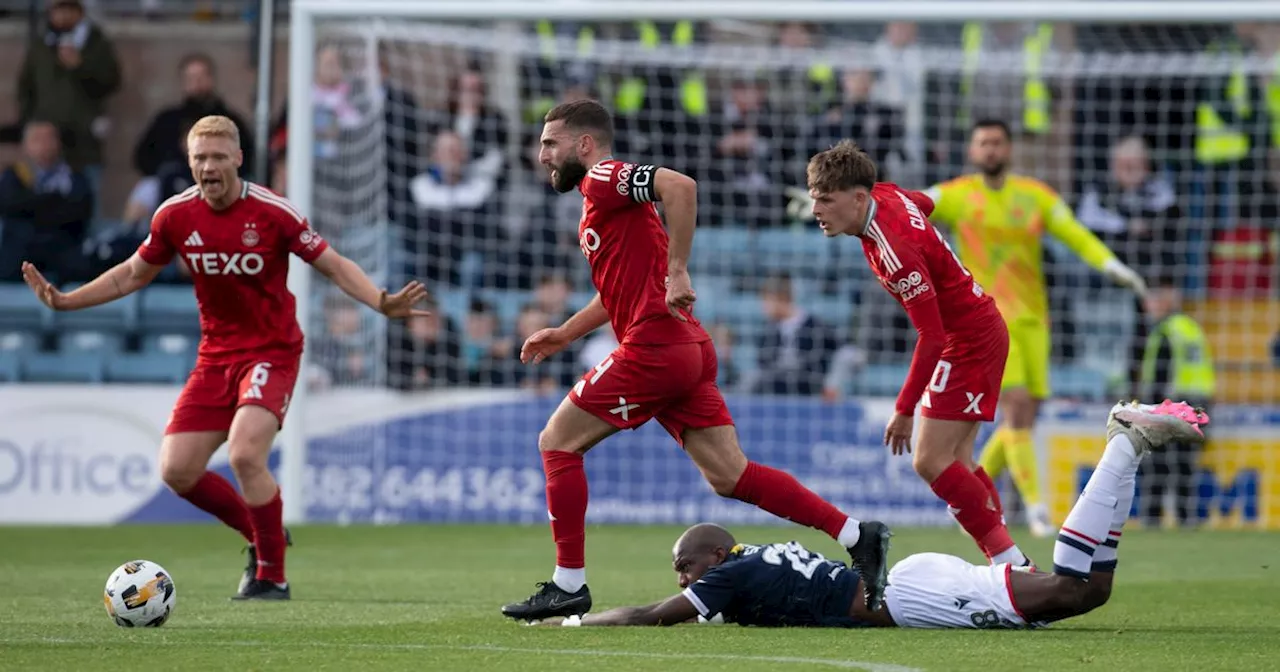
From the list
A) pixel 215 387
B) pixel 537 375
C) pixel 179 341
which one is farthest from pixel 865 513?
pixel 215 387

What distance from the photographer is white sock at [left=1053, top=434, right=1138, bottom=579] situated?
6203 mm

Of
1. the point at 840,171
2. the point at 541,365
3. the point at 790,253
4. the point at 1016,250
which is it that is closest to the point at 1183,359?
the point at 790,253

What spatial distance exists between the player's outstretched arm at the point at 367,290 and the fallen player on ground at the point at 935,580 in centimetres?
163

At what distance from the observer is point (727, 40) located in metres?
18.2

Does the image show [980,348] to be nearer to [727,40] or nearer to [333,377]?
[333,377]

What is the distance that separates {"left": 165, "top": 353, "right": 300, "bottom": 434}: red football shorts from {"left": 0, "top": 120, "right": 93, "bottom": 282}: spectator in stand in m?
7.63

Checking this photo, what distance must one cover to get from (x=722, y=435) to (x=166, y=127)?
1086cm

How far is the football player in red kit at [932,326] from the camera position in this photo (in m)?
7.17

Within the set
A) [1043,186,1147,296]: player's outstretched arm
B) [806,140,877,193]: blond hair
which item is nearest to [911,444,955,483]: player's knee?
[806,140,877,193]: blond hair

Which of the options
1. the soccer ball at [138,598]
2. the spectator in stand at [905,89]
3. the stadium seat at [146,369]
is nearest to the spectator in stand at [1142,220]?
the spectator in stand at [905,89]

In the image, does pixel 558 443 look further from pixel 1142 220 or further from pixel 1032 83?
pixel 1032 83

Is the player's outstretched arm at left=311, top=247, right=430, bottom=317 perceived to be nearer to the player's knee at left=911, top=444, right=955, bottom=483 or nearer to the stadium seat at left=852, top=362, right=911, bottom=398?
the player's knee at left=911, top=444, right=955, bottom=483

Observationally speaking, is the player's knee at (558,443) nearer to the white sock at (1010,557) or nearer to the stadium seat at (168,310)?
the white sock at (1010,557)

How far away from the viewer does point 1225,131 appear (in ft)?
51.4
